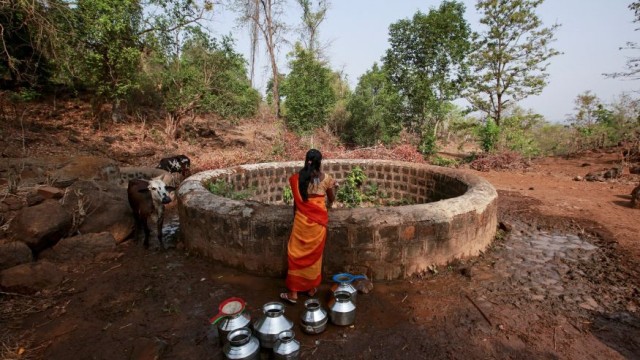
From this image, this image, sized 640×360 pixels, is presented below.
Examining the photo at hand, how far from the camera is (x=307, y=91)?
1212 centimetres

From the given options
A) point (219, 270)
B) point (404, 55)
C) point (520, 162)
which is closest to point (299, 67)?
point (404, 55)

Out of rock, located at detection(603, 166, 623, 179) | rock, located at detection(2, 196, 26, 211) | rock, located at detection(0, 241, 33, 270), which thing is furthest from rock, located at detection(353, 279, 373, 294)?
rock, located at detection(603, 166, 623, 179)

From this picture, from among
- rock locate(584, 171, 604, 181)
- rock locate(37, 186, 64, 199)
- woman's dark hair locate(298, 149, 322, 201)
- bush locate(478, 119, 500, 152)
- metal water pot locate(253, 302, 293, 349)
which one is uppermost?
bush locate(478, 119, 500, 152)

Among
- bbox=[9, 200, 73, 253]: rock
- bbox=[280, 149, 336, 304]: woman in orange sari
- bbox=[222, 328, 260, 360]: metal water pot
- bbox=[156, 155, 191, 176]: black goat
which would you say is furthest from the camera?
bbox=[156, 155, 191, 176]: black goat

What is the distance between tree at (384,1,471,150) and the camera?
13977mm

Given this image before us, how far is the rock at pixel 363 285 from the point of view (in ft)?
11.3

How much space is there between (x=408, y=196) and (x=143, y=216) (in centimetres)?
500

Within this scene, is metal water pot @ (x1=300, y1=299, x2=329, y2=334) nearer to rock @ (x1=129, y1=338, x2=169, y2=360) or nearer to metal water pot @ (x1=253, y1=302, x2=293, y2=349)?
metal water pot @ (x1=253, y1=302, x2=293, y2=349)

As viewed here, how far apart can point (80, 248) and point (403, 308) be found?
4.09m

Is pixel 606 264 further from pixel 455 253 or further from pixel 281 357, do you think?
pixel 281 357

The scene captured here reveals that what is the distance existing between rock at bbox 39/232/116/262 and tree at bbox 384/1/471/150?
12.1 m

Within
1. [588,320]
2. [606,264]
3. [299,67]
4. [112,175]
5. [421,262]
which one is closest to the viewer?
[588,320]

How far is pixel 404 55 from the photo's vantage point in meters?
15.0

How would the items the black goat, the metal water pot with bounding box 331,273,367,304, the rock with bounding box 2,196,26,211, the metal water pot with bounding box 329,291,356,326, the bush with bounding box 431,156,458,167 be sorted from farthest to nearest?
the bush with bounding box 431,156,458,167, the black goat, the rock with bounding box 2,196,26,211, the metal water pot with bounding box 331,273,367,304, the metal water pot with bounding box 329,291,356,326
